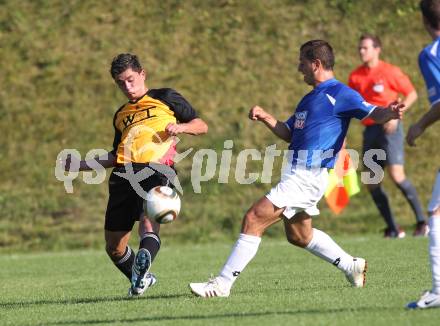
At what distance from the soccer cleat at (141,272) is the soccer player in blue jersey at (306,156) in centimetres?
45

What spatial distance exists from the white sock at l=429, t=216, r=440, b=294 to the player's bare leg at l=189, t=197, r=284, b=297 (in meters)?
1.38

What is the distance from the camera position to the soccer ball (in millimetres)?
7160

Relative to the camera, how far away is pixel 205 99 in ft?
54.4

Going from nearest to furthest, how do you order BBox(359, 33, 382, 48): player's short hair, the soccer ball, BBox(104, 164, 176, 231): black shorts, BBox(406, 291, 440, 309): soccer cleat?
BBox(406, 291, 440, 309): soccer cleat, the soccer ball, BBox(104, 164, 176, 231): black shorts, BBox(359, 33, 382, 48): player's short hair

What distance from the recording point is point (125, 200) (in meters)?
7.75

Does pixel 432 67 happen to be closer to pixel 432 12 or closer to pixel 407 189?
pixel 432 12

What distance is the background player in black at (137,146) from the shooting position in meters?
7.64

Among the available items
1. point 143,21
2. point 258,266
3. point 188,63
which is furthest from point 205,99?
point 258,266

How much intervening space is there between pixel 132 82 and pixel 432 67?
2.65m

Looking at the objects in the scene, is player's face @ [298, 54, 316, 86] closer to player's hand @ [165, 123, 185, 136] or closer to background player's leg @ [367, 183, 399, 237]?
player's hand @ [165, 123, 185, 136]

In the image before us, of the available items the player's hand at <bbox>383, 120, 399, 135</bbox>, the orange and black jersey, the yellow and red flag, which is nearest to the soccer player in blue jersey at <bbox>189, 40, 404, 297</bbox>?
the orange and black jersey

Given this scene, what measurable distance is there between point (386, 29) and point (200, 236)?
557cm

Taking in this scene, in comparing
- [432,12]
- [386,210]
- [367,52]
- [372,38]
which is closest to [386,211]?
[386,210]

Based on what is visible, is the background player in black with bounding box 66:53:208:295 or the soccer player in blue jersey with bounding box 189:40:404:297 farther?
the background player in black with bounding box 66:53:208:295
